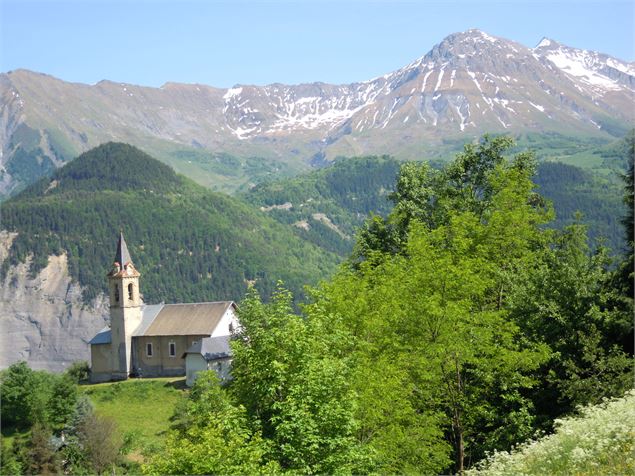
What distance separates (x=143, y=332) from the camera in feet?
301

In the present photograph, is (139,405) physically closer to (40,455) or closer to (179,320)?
(179,320)

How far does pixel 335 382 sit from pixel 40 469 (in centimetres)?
4368

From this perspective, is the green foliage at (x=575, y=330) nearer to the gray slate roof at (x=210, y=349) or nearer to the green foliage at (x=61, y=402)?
the green foliage at (x=61, y=402)

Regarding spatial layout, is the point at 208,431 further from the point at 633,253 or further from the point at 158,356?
the point at 158,356

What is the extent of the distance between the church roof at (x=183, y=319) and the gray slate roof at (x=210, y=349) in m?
2.38

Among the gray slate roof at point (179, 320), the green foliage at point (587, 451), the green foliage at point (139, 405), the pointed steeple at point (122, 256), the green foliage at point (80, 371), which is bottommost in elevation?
the green foliage at point (139, 405)

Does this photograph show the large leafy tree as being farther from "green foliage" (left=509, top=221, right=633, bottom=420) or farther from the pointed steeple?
the pointed steeple

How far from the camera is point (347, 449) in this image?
77.8ft

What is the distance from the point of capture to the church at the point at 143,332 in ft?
294

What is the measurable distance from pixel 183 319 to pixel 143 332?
471cm

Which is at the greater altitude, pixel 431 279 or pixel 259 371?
pixel 431 279

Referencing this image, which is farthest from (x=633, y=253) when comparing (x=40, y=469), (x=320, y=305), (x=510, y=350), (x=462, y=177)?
(x=40, y=469)

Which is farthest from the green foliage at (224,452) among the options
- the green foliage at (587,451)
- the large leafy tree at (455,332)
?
the green foliage at (587,451)

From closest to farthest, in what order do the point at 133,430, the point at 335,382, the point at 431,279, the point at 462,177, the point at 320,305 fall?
the point at 335,382 → the point at 431,279 → the point at 320,305 → the point at 462,177 → the point at 133,430
